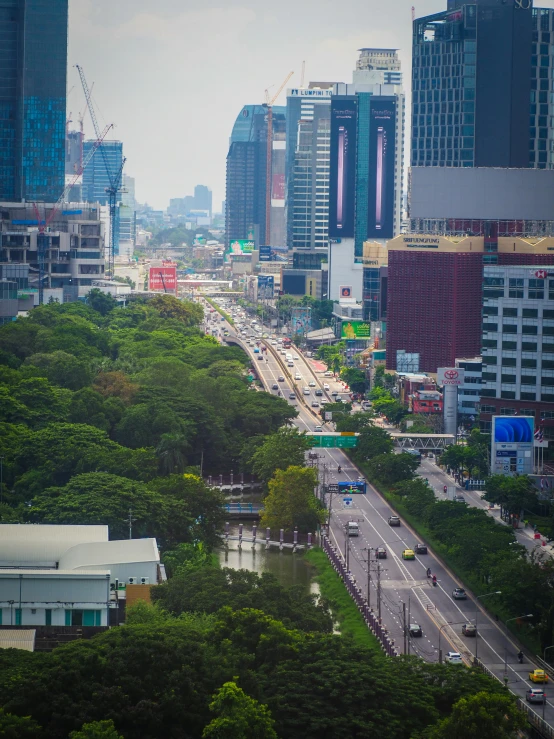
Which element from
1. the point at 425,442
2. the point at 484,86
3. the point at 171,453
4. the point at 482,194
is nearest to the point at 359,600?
the point at 171,453

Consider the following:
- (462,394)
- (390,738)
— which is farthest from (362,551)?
(462,394)

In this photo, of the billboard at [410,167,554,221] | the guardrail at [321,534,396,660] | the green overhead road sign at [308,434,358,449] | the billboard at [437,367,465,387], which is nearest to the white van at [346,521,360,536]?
the guardrail at [321,534,396,660]

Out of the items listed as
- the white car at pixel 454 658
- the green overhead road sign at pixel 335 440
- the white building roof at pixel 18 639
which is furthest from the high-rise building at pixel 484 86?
the white building roof at pixel 18 639

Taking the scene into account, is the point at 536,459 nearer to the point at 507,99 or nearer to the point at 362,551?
the point at 362,551

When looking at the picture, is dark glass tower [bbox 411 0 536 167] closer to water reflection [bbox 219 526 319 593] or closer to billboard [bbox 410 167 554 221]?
billboard [bbox 410 167 554 221]

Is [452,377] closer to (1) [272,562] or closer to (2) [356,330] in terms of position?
(1) [272,562]
